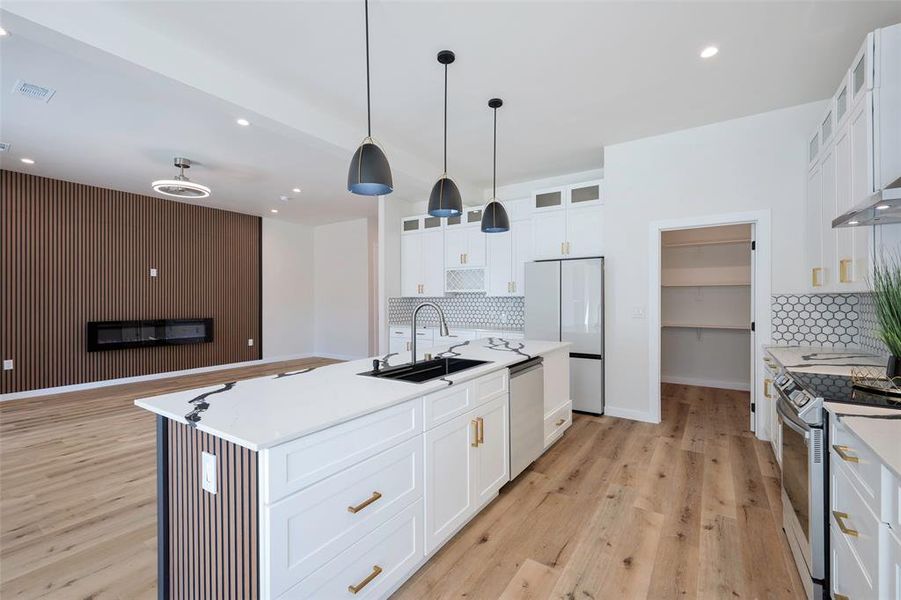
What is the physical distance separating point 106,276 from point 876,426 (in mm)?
8011

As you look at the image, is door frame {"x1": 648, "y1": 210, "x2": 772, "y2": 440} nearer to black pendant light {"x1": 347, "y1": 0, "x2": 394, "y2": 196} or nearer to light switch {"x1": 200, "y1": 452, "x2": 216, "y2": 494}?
black pendant light {"x1": 347, "y1": 0, "x2": 394, "y2": 196}

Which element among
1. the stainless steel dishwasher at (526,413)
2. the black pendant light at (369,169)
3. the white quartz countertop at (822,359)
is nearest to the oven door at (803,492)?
the white quartz countertop at (822,359)

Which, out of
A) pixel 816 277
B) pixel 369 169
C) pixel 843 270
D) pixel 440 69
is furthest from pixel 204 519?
pixel 816 277

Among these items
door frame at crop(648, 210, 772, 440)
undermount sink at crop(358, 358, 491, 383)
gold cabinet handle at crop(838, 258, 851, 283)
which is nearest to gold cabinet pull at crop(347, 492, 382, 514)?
undermount sink at crop(358, 358, 491, 383)

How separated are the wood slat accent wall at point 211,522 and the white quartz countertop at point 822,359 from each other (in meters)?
2.77

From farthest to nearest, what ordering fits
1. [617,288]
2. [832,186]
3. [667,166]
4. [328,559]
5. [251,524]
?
[617,288], [667,166], [832,186], [328,559], [251,524]

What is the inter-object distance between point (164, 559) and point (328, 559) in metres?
0.80

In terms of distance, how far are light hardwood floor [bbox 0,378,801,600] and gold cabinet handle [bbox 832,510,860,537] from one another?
50cm

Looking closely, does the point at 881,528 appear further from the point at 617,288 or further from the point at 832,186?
the point at 617,288

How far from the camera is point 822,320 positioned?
3324 mm

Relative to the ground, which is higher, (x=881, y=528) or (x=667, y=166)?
(x=667, y=166)

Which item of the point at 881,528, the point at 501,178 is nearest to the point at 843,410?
the point at 881,528

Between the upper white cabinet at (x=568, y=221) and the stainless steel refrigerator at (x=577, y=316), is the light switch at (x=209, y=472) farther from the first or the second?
the upper white cabinet at (x=568, y=221)

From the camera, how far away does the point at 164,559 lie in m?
1.60
